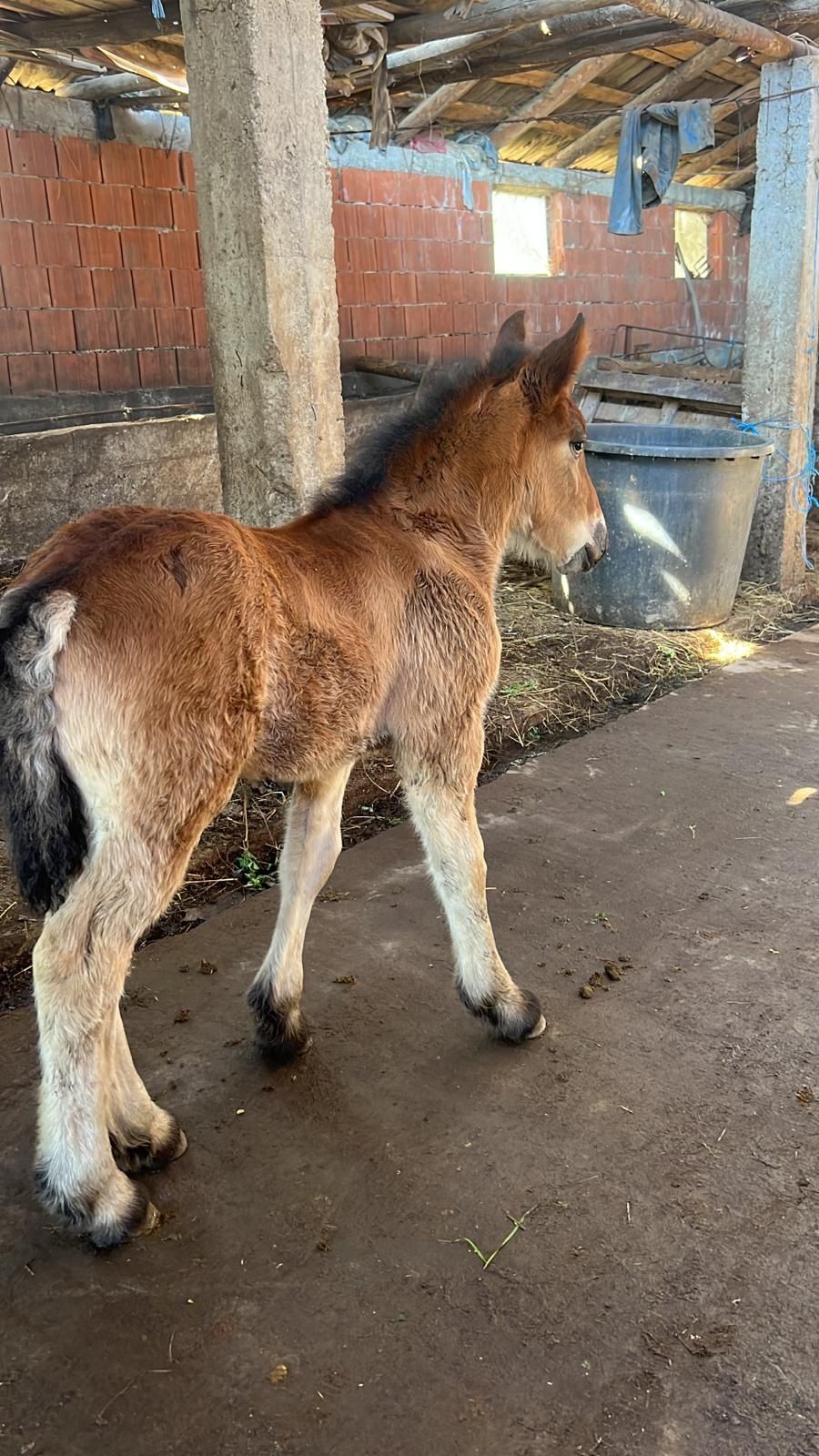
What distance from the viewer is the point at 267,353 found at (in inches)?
145

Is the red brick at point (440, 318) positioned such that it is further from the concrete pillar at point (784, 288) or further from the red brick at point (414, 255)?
the concrete pillar at point (784, 288)

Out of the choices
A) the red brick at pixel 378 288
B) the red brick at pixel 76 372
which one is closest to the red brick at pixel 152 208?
the red brick at pixel 76 372

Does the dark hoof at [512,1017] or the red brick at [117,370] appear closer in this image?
the dark hoof at [512,1017]

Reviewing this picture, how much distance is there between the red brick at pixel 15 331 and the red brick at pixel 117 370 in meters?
0.62

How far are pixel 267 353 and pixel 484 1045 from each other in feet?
7.96

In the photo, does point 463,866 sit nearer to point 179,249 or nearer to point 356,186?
point 179,249

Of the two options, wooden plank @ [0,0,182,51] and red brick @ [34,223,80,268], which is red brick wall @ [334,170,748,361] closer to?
red brick @ [34,223,80,268]

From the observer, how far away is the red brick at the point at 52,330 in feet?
26.2

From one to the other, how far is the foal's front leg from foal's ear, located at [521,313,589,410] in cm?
125

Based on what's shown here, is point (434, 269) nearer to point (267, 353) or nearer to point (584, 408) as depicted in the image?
point (584, 408)

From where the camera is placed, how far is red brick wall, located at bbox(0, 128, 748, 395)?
7.91 m

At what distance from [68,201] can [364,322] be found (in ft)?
9.59

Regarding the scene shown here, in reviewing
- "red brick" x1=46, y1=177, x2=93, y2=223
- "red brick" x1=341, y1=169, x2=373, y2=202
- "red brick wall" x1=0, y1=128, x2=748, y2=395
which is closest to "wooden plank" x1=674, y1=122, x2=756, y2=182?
"red brick wall" x1=0, y1=128, x2=748, y2=395

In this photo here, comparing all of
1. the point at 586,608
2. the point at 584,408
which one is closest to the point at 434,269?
the point at 584,408
